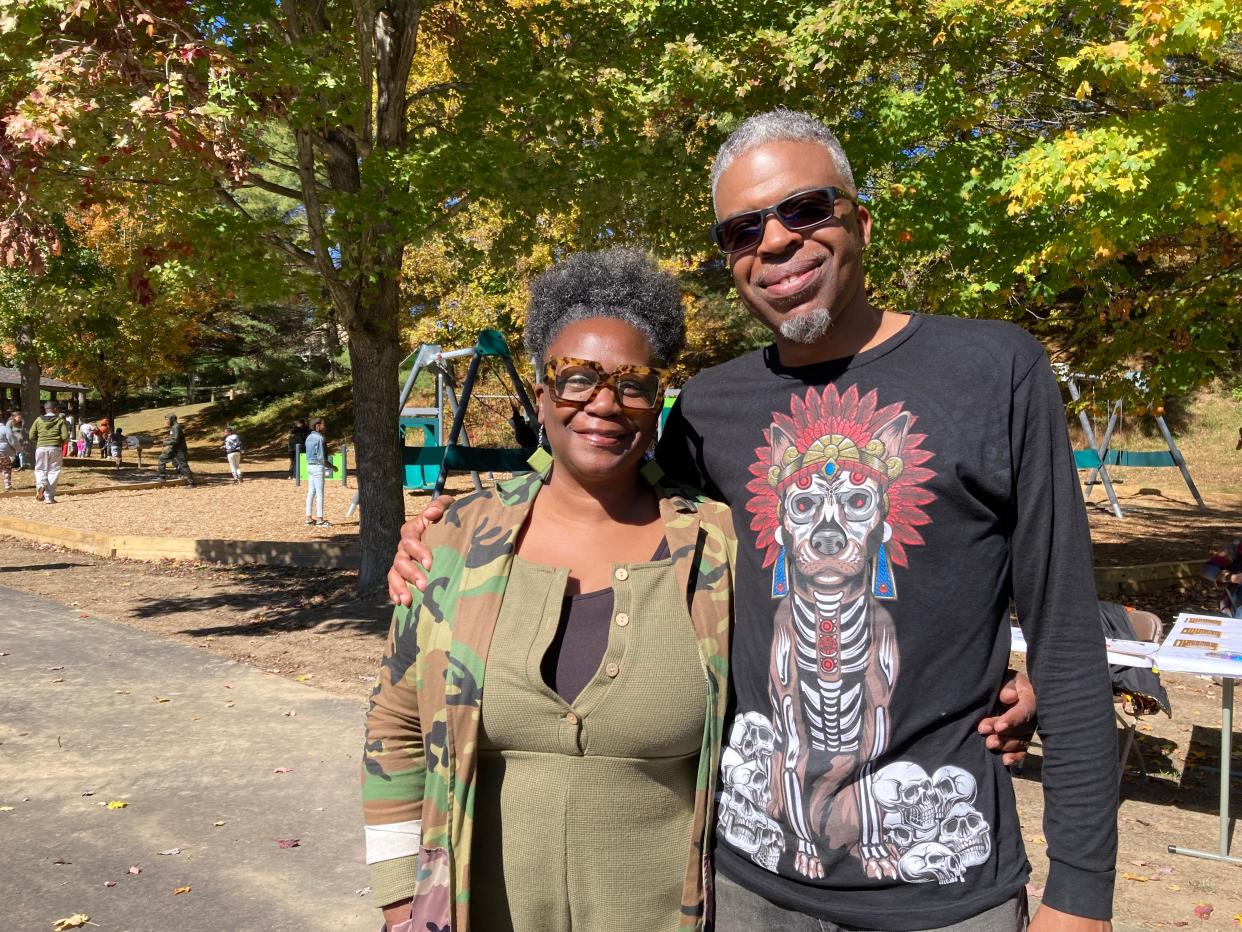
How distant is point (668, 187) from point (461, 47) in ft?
A: 9.96

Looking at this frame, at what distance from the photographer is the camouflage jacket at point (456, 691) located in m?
1.93

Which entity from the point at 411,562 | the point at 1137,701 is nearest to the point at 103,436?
the point at 1137,701

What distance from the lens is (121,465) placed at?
30.9 meters

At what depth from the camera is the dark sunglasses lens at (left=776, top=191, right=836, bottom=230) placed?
1.91 metres

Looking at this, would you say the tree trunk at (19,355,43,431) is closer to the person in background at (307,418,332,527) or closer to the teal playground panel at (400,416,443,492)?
the teal playground panel at (400,416,443,492)

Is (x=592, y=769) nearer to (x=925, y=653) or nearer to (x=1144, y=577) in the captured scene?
(x=925, y=653)

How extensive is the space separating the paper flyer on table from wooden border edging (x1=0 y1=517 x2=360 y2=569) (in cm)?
975

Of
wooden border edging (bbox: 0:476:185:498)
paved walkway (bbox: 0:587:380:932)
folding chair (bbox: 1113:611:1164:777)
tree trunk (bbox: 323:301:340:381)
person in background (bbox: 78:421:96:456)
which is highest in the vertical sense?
tree trunk (bbox: 323:301:340:381)

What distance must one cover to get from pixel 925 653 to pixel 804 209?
2.71 feet

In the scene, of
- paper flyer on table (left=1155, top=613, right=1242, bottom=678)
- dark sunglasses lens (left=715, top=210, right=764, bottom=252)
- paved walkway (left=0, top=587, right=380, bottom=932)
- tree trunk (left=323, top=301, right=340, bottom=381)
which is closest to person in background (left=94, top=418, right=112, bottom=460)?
tree trunk (left=323, top=301, right=340, bottom=381)

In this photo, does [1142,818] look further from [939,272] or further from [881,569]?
[939,272]

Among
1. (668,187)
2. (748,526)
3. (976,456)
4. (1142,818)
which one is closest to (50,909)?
(748,526)

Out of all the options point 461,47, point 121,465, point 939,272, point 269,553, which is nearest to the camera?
point 939,272

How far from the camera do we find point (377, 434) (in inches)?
417
